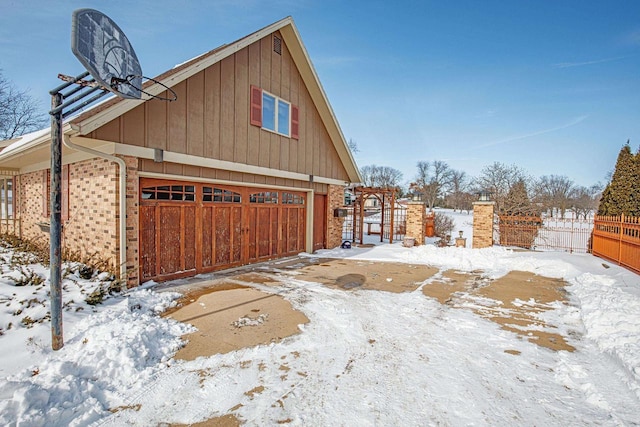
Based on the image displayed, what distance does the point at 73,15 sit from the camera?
2.96 meters

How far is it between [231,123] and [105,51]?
471 centimetres

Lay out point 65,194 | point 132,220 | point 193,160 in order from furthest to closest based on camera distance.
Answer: point 65,194
point 193,160
point 132,220

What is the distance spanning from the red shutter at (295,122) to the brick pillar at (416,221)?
6828 mm

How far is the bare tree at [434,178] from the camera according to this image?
5162 centimetres

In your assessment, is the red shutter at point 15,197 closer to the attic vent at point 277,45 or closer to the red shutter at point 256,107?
the red shutter at point 256,107

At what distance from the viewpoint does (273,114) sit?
9.47m

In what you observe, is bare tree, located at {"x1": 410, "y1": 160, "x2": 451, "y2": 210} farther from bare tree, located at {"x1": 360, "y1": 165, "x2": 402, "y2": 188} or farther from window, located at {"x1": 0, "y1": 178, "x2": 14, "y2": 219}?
window, located at {"x1": 0, "y1": 178, "x2": 14, "y2": 219}

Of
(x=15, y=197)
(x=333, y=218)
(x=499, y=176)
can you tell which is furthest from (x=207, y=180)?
(x=499, y=176)

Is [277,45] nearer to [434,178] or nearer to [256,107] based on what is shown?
[256,107]

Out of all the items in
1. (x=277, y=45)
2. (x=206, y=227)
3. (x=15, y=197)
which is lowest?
(x=206, y=227)

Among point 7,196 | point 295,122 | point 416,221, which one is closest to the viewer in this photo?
point 295,122

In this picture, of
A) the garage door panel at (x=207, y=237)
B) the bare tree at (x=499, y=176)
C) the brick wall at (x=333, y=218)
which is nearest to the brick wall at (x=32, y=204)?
the garage door panel at (x=207, y=237)

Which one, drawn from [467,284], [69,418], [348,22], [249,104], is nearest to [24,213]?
[249,104]

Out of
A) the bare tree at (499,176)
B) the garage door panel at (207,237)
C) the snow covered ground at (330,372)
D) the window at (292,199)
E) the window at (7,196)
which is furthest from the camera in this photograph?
the bare tree at (499,176)
